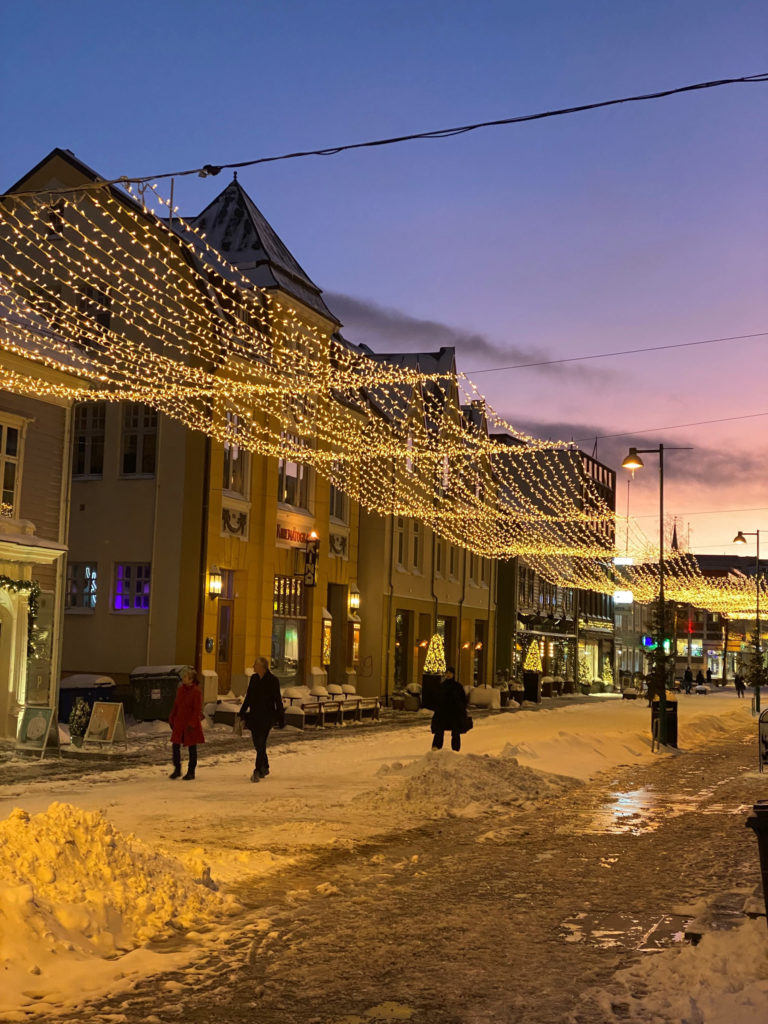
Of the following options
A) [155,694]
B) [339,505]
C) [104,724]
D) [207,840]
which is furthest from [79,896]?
[339,505]

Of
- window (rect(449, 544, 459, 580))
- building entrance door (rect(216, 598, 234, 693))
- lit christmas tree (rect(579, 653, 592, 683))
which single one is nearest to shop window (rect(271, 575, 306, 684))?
building entrance door (rect(216, 598, 234, 693))

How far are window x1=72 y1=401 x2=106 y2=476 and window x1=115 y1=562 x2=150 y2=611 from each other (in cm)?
268

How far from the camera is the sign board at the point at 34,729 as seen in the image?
2061 cm

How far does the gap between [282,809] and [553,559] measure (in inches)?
2098

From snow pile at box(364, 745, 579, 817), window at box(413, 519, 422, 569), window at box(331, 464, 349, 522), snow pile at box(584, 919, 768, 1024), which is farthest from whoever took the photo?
window at box(413, 519, 422, 569)

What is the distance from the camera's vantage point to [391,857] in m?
11.8

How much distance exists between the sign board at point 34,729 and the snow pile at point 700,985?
49.2 ft

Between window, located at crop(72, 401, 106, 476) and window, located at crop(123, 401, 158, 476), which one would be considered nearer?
window, located at crop(123, 401, 158, 476)

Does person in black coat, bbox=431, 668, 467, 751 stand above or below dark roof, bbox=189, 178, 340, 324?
below

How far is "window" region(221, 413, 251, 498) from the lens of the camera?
3225 cm

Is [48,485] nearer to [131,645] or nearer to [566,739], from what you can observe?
[131,645]

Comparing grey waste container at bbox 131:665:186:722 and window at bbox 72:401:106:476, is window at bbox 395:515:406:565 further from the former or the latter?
grey waste container at bbox 131:665:186:722

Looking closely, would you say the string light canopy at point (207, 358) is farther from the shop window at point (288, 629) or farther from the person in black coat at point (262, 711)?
the person in black coat at point (262, 711)

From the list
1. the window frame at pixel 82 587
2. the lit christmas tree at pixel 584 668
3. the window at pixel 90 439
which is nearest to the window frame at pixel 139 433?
the window at pixel 90 439
